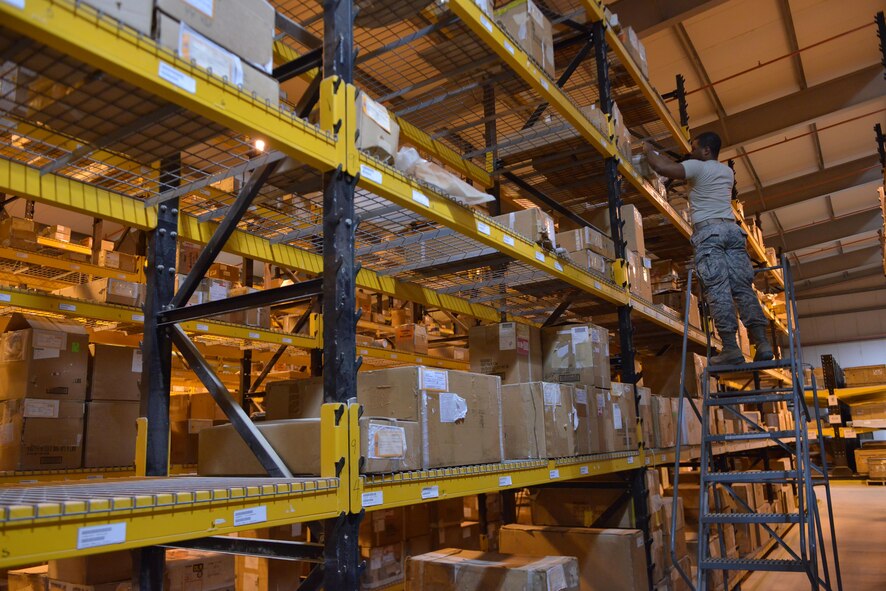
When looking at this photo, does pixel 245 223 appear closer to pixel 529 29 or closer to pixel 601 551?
pixel 529 29

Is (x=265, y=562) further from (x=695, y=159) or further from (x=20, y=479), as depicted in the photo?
(x=695, y=159)

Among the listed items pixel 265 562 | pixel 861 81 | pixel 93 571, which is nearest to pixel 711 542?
pixel 265 562

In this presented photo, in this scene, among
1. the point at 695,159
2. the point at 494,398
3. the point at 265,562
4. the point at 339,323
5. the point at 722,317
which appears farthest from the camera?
the point at 695,159

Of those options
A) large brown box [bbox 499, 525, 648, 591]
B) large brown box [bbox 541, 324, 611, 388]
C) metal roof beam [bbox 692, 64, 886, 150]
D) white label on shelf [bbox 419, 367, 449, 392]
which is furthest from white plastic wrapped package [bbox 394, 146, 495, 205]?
metal roof beam [bbox 692, 64, 886, 150]

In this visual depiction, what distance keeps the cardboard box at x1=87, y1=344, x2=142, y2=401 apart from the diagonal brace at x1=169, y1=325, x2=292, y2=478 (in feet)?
4.72

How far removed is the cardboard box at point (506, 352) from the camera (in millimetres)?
4547

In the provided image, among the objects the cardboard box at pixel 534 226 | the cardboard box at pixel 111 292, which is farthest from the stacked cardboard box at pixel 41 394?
the cardboard box at pixel 534 226

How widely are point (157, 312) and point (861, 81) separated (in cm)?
1190

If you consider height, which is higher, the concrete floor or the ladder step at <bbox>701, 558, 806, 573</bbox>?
the ladder step at <bbox>701, 558, 806, 573</bbox>

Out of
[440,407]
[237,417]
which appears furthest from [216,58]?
[440,407]

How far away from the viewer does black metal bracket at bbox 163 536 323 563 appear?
7.64ft

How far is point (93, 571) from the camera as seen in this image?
319 cm

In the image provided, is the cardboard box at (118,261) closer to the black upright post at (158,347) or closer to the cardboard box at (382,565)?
the cardboard box at (382,565)

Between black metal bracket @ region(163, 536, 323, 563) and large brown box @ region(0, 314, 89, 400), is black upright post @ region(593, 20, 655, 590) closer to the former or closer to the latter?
black metal bracket @ region(163, 536, 323, 563)
